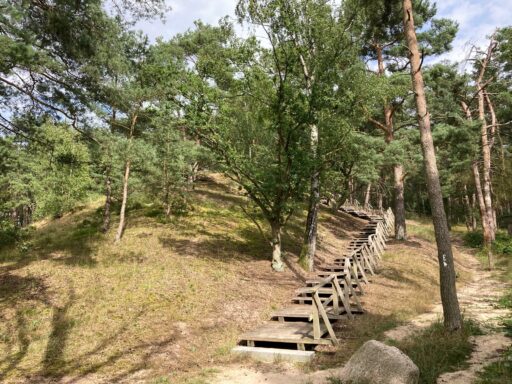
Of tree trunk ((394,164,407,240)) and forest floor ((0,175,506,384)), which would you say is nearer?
forest floor ((0,175,506,384))

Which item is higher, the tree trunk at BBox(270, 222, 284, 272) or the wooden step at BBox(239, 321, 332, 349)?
the tree trunk at BBox(270, 222, 284, 272)

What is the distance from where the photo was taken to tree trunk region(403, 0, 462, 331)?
828 cm

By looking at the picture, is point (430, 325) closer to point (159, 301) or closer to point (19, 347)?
point (159, 301)

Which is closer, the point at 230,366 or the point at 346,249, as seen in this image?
the point at 230,366

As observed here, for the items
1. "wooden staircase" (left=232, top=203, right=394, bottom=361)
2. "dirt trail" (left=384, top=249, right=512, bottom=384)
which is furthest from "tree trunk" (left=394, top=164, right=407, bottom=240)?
"wooden staircase" (left=232, top=203, right=394, bottom=361)

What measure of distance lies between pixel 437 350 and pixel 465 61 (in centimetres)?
726

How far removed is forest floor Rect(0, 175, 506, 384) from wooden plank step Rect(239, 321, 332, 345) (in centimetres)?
48

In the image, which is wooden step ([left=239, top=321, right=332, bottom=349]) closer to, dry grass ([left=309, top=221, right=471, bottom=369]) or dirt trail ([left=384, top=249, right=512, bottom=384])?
dry grass ([left=309, top=221, right=471, bottom=369])

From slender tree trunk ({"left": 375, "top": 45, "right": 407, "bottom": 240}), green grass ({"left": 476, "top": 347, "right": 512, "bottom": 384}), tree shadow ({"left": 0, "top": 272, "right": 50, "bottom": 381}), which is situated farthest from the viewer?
slender tree trunk ({"left": 375, "top": 45, "right": 407, "bottom": 240})

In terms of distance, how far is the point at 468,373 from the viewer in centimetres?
612

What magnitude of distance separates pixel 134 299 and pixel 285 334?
4.95 metres

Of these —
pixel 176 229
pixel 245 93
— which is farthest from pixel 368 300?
pixel 176 229

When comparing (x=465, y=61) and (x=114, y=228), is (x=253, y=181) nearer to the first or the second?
(x=465, y=61)

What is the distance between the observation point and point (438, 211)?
8.64 m
